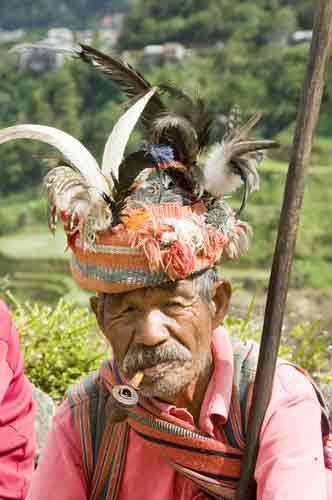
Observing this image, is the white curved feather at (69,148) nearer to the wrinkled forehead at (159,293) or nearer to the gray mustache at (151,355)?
the wrinkled forehead at (159,293)

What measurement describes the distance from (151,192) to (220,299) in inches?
15.2

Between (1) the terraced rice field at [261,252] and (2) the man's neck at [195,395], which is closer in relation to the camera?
(2) the man's neck at [195,395]

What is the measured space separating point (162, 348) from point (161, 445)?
0.32 meters

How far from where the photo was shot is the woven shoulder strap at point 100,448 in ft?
8.73

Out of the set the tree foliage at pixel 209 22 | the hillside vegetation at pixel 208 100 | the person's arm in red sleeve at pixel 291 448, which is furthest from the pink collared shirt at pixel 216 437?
the tree foliage at pixel 209 22

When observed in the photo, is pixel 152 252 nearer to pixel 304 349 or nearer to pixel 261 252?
pixel 304 349

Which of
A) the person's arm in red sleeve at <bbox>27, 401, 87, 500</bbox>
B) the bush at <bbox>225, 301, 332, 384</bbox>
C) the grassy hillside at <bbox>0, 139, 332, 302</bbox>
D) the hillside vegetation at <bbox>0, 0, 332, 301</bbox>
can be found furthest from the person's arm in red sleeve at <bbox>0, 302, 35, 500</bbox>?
the hillside vegetation at <bbox>0, 0, 332, 301</bbox>

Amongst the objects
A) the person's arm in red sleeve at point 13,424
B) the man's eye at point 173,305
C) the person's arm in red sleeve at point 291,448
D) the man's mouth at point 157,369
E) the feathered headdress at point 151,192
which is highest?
the feathered headdress at point 151,192

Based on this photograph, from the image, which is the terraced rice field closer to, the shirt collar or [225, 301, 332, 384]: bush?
[225, 301, 332, 384]: bush

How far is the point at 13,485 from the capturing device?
3412mm

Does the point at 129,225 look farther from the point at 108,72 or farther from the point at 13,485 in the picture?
the point at 13,485

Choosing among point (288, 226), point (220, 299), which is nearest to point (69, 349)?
point (220, 299)

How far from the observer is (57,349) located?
5.11 meters

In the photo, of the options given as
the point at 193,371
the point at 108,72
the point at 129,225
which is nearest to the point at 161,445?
the point at 193,371
